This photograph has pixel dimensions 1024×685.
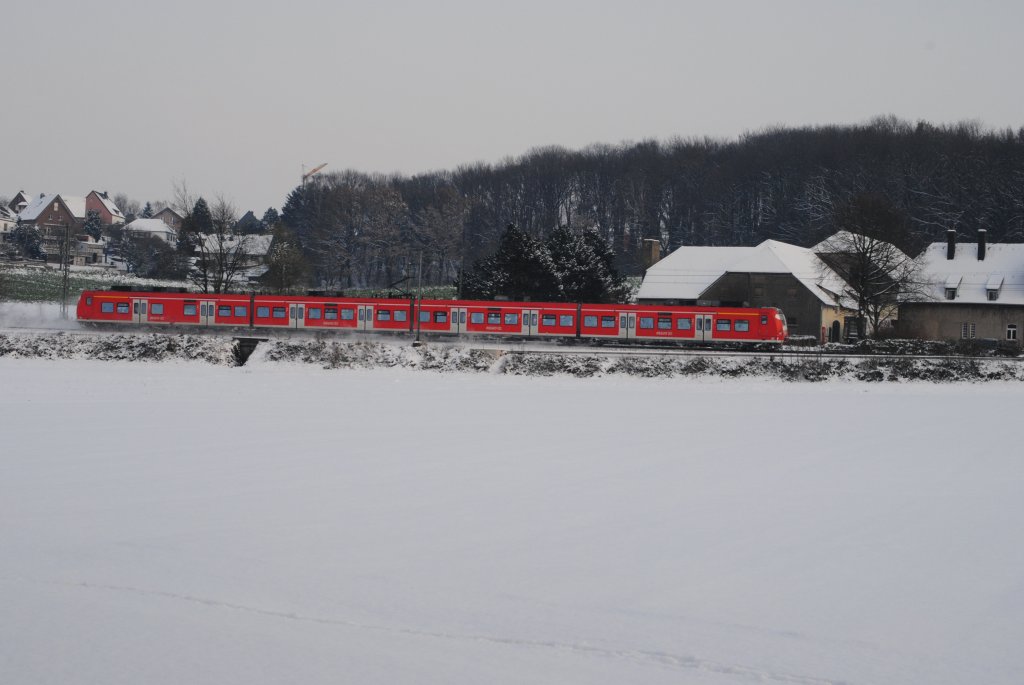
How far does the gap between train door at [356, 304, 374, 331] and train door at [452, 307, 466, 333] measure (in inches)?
176

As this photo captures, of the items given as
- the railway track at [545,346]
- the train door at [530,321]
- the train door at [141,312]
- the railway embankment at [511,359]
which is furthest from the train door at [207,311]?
the train door at [530,321]

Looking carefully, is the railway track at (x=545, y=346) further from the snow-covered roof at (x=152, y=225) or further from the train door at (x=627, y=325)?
the snow-covered roof at (x=152, y=225)

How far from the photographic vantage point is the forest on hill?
95562mm

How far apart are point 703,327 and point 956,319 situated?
22.6m

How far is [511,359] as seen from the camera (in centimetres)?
3938

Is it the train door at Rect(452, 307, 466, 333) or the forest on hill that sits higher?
the forest on hill

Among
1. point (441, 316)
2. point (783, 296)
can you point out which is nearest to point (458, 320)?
point (441, 316)

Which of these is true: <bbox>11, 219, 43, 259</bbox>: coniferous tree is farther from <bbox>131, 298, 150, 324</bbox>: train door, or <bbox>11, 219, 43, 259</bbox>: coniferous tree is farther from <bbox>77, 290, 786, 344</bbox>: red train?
<bbox>131, 298, 150, 324</bbox>: train door

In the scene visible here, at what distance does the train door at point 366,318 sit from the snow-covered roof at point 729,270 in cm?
1956

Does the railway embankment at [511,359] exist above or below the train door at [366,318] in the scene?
below

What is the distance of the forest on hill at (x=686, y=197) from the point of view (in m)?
95.6

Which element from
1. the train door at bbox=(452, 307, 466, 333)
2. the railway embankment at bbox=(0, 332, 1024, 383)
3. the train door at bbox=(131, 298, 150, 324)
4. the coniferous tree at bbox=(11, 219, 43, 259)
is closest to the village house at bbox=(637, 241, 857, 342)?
the train door at bbox=(452, 307, 466, 333)

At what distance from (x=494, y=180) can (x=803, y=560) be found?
109 meters

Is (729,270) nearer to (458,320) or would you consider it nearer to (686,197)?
(458,320)
